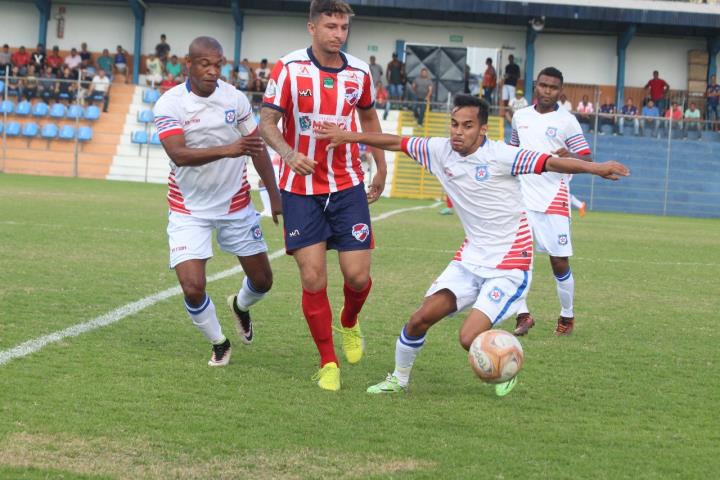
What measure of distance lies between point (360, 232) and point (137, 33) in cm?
3432

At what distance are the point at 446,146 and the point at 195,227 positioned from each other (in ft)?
5.80

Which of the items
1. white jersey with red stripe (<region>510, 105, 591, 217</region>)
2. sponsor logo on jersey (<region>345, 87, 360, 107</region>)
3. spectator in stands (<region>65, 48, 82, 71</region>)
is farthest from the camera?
spectator in stands (<region>65, 48, 82, 71</region>)

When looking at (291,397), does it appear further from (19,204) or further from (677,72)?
(677,72)

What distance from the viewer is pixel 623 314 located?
10438 mm

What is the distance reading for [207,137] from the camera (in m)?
7.33

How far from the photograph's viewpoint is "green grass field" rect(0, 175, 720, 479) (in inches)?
196

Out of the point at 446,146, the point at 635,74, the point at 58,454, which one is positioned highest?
the point at 635,74

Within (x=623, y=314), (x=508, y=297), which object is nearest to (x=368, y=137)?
(x=508, y=297)

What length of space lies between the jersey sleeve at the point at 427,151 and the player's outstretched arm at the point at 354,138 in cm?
16

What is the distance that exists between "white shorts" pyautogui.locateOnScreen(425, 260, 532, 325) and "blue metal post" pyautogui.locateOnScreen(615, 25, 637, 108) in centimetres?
3363

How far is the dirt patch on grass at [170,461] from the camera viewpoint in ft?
15.4

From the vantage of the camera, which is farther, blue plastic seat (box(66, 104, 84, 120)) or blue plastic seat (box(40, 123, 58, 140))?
blue plastic seat (box(66, 104, 84, 120))

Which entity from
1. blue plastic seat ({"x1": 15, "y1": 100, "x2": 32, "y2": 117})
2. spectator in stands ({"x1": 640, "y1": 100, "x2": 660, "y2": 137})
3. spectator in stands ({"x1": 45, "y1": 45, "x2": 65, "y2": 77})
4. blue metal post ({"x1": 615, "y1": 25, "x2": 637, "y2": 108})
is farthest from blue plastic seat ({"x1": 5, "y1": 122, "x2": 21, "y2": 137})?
blue metal post ({"x1": 615, "y1": 25, "x2": 637, "y2": 108})

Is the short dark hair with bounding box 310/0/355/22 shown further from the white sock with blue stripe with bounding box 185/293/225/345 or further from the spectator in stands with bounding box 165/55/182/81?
the spectator in stands with bounding box 165/55/182/81
